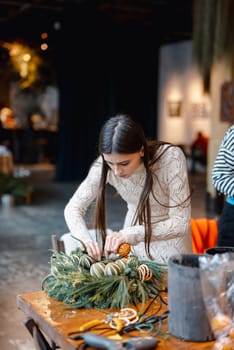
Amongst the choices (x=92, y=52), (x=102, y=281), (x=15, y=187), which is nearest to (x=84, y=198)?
(x=102, y=281)

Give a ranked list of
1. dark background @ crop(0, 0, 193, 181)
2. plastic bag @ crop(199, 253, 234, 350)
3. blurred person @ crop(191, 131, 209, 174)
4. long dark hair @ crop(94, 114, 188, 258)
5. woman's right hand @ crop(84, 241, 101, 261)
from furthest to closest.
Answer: blurred person @ crop(191, 131, 209, 174), dark background @ crop(0, 0, 193, 181), long dark hair @ crop(94, 114, 188, 258), woman's right hand @ crop(84, 241, 101, 261), plastic bag @ crop(199, 253, 234, 350)

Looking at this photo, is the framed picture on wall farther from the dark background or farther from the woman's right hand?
the woman's right hand

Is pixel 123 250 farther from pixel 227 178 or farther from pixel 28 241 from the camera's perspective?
pixel 28 241

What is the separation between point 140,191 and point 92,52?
8.39 metres

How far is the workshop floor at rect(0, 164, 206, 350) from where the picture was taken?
3.38m

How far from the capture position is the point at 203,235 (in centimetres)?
283

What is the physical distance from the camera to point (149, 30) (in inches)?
433

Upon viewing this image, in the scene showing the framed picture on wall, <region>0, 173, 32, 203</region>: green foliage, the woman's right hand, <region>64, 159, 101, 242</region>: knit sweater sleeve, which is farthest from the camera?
<region>0, 173, 32, 203</region>: green foliage

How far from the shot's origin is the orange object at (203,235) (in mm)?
2812

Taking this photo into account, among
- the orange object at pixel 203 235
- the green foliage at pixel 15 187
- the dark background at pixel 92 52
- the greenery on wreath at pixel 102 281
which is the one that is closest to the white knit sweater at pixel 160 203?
the greenery on wreath at pixel 102 281

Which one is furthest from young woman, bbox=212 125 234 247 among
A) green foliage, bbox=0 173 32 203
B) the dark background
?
the dark background

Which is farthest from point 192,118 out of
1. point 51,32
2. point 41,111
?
point 41,111

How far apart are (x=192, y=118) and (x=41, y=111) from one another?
611 cm

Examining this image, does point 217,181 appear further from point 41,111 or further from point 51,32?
point 41,111
